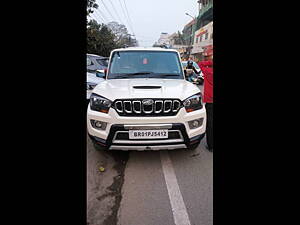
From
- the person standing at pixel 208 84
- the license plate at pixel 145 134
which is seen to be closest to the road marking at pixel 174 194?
the license plate at pixel 145 134

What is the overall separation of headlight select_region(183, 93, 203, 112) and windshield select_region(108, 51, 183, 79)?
0.97 m

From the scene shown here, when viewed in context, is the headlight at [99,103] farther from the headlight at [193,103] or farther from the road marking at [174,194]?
the road marking at [174,194]

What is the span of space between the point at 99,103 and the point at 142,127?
73 centimetres

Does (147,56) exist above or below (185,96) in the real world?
above

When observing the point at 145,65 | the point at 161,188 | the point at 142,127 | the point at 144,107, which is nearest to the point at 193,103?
the point at 144,107

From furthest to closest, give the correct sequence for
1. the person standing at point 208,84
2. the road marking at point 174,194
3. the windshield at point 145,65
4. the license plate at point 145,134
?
the windshield at point 145,65, the person standing at point 208,84, the license plate at point 145,134, the road marking at point 174,194

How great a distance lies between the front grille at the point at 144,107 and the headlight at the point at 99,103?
11 cm

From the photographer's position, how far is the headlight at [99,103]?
2.87 meters

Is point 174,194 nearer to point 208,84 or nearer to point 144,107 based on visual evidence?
point 144,107
